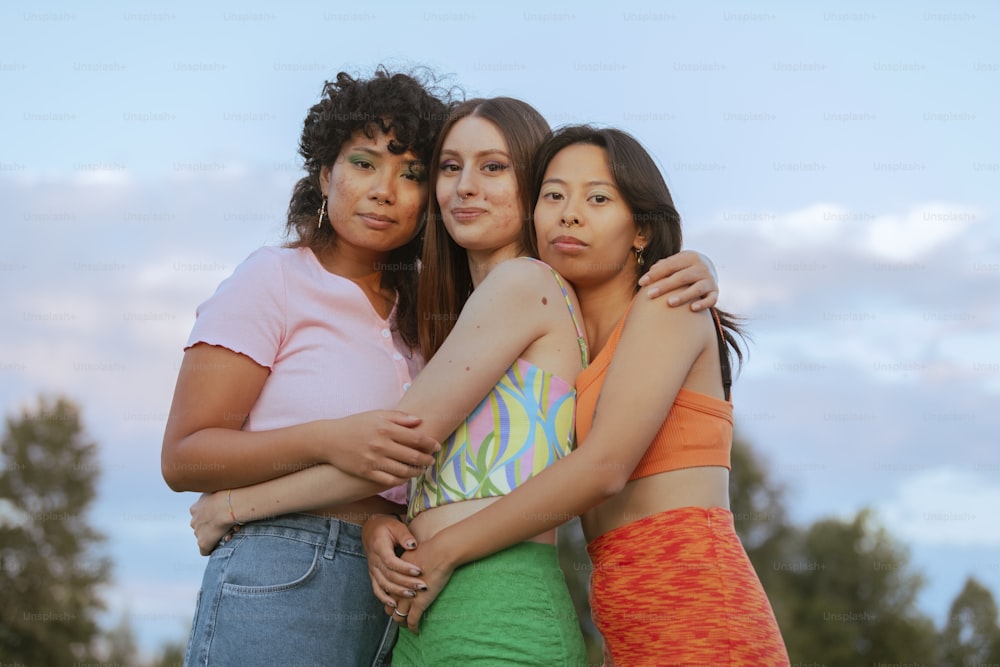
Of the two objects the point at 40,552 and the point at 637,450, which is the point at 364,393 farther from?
the point at 40,552

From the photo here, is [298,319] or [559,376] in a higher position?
[298,319]

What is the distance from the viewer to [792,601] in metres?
34.5

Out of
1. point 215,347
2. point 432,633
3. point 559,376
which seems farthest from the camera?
point 215,347

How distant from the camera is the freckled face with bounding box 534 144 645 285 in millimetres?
3893

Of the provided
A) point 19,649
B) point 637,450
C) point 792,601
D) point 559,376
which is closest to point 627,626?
point 637,450

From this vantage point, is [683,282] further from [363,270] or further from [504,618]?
[363,270]

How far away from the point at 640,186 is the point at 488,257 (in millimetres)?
717

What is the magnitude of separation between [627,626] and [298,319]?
1746 millimetres

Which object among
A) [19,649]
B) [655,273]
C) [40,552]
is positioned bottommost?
[19,649]

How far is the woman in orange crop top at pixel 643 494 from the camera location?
10.8ft

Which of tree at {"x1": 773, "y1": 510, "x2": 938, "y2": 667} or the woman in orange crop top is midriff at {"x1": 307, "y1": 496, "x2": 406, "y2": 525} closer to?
the woman in orange crop top

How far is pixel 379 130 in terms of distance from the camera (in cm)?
443

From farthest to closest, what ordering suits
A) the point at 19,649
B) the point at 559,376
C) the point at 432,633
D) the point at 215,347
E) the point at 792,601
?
the point at 792,601
the point at 19,649
the point at 215,347
the point at 559,376
the point at 432,633

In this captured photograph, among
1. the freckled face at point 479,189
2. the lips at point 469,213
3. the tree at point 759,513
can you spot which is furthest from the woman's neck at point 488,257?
the tree at point 759,513
